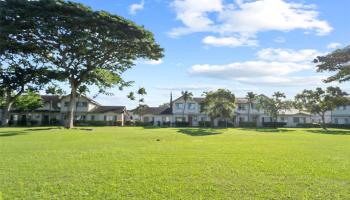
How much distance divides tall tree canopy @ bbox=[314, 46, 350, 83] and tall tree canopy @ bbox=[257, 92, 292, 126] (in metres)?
28.8

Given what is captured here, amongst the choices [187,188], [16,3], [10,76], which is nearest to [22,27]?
[16,3]

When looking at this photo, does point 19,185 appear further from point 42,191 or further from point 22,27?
point 22,27

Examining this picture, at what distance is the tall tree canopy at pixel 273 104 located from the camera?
237 feet

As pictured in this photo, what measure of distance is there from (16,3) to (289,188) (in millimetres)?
33687

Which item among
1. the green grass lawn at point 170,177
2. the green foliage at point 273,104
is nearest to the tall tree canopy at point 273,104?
the green foliage at point 273,104

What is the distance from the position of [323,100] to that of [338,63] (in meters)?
22.0

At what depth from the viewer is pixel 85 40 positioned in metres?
40.0

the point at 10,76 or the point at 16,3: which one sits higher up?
the point at 16,3

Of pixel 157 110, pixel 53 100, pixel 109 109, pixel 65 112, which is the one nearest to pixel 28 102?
pixel 65 112

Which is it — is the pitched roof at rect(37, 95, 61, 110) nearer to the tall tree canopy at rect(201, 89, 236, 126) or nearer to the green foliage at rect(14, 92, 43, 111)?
the green foliage at rect(14, 92, 43, 111)

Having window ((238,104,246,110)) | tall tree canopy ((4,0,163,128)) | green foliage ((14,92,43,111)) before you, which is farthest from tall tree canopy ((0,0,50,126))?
window ((238,104,246,110))

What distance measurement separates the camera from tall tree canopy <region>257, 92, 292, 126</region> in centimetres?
7219

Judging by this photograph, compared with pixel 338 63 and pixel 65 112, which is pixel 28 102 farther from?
pixel 338 63

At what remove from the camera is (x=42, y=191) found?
8.93 metres
